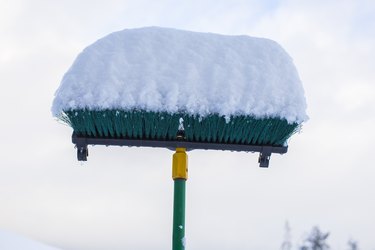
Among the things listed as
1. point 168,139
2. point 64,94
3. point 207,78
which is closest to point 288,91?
point 207,78

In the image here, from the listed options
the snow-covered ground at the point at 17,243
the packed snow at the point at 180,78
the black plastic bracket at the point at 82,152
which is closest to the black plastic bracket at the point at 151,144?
the black plastic bracket at the point at 82,152

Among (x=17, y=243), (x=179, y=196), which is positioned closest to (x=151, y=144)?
(x=179, y=196)

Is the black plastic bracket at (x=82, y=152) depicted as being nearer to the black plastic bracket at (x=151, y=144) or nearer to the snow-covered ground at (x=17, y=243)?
the black plastic bracket at (x=151, y=144)

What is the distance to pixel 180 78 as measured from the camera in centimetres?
330

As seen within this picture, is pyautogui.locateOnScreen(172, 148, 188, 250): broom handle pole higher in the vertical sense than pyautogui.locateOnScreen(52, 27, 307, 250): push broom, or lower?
lower

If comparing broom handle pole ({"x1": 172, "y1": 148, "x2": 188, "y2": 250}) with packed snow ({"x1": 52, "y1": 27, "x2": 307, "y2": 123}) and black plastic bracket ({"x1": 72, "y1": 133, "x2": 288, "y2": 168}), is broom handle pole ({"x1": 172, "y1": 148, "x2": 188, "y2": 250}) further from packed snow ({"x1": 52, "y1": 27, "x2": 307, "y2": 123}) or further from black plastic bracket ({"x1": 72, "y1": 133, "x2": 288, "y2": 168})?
packed snow ({"x1": 52, "y1": 27, "x2": 307, "y2": 123})

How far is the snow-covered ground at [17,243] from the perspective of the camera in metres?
4.71

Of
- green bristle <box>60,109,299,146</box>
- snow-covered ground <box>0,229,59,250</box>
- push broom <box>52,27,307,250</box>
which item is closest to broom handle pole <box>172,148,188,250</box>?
push broom <box>52,27,307,250</box>

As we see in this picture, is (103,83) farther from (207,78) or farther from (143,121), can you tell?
(207,78)

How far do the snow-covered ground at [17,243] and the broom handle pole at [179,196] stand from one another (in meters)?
1.74

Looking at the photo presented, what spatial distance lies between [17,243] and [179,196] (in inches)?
75.8

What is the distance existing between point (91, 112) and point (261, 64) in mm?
980

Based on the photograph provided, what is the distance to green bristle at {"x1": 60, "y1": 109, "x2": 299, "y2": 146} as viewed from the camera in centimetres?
330

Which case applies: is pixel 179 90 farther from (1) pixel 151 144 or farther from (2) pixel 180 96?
(1) pixel 151 144
